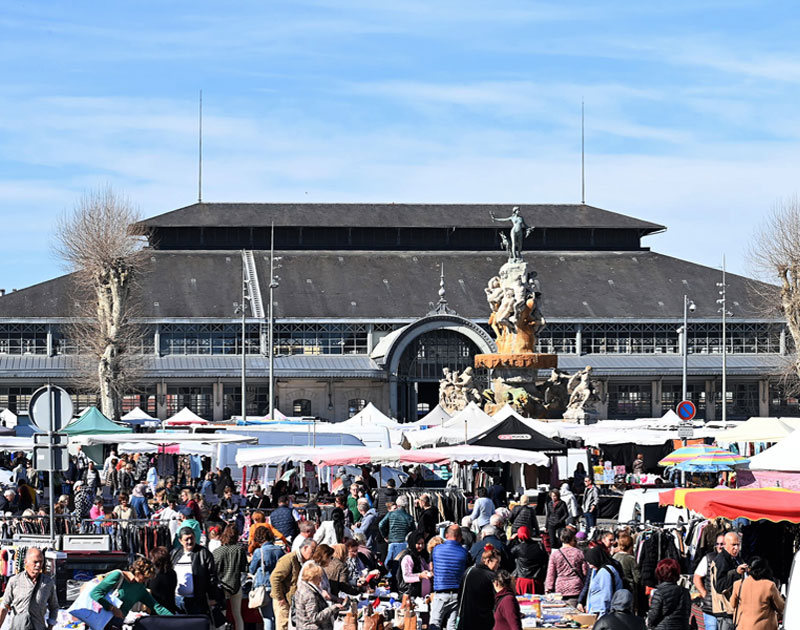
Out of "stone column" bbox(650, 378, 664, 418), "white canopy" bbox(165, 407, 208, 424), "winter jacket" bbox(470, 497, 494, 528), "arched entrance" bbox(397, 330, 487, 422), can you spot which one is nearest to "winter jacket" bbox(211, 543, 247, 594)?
"winter jacket" bbox(470, 497, 494, 528)

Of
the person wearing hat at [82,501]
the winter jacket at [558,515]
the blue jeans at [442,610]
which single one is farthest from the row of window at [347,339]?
the blue jeans at [442,610]

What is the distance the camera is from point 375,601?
1734 cm

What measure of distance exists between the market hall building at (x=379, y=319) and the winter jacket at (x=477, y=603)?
182 ft

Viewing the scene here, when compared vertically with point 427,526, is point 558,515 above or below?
below

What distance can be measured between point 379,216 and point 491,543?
6960 cm

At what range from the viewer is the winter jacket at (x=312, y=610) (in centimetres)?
1400

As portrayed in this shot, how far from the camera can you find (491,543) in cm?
1717

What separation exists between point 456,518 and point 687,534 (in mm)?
6295

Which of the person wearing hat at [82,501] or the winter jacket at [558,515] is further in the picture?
the person wearing hat at [82,501]

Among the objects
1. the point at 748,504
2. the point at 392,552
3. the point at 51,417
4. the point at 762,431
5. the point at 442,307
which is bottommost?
the point at 392,552

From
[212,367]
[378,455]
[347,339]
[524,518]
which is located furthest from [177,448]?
[347,339]

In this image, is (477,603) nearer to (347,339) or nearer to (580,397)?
(580,397)

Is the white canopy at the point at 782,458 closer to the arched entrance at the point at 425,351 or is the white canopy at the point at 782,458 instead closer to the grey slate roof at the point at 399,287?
the arched entrance at the point at 425,351

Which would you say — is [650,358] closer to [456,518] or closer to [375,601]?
[456,518]
